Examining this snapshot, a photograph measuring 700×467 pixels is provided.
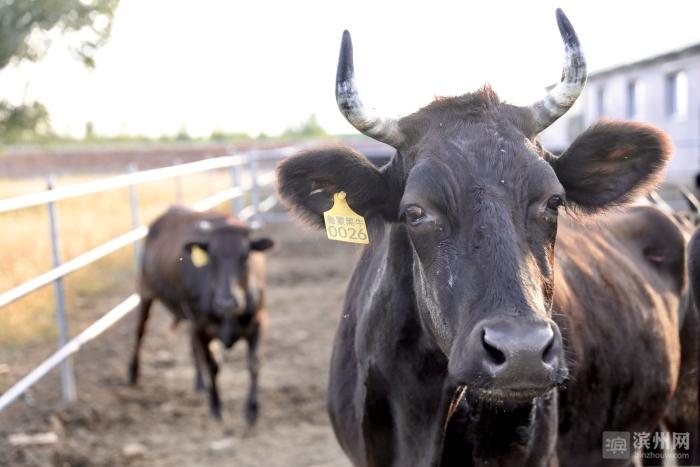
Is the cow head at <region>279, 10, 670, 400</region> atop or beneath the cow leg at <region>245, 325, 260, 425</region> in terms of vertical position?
atop

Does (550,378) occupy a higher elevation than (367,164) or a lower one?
lower

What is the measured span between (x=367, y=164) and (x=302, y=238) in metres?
10.9

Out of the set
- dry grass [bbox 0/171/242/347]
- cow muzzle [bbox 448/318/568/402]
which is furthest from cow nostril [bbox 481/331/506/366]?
dry grass [bbox 0/171/242/347]

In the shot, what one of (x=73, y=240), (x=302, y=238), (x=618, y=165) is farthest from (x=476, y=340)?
(x=302, y=238)

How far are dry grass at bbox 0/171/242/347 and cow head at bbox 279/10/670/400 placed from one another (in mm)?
5582

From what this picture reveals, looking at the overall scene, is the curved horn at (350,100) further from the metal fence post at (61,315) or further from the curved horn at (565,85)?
the metal fence post at (61,315)

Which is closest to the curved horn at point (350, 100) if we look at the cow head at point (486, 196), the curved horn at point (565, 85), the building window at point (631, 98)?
the cow head at point (486, 196)

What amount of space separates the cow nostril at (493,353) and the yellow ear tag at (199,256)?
454 cm

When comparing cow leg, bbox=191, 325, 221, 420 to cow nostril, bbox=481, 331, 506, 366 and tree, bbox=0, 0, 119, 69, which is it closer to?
cow nostril, bbox=481, 331, 506, 366

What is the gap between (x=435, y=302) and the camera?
2484 millimetres

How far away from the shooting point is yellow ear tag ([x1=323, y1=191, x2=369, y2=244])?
287 cm

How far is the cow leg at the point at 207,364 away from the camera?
5.82 m

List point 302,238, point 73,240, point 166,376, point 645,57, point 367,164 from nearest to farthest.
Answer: point 367,164 → point 166,376 → point 73,240 → point 302,238 → point 645,57

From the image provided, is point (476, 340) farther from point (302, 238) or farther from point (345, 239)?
point (302, 238)
